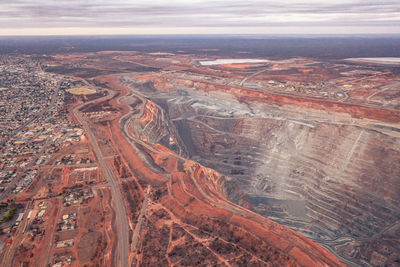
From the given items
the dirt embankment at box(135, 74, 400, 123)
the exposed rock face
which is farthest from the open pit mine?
the dirt embankment at box(135, 74, 400, 123)

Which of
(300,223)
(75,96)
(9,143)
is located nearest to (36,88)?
(75,96)

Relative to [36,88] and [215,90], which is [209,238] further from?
[36,88]

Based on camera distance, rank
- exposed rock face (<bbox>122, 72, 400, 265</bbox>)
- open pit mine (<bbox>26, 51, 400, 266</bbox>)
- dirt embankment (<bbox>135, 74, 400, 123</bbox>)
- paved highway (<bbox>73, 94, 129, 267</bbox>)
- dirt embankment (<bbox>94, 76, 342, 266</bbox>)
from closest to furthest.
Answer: dirt embankment (<bbox>94, 76, 342, 266</bbox>), paved highway (<bbox>73, 94, 129, 267</bbox>), open pit mine (<bbox>26, 51, 400, 266</bbox>), exposed rock face (<bbox>122, 72, 400, 265</bbox>), dirt embankment (<bbox>135, 74, 400, 123</bbox>)

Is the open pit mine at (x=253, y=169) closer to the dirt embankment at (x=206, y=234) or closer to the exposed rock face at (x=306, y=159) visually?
the dirt embankment at (x=206, y=234)

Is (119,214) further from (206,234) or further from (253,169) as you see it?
(253,169)

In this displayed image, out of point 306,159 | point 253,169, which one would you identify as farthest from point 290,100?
point 253,169

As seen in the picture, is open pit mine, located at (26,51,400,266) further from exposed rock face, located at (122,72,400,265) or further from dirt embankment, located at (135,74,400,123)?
dirt embankment, located at (135,74,400,123)
